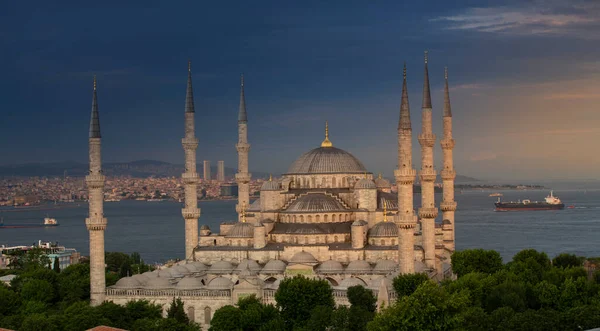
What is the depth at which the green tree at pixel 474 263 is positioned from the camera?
34.3 m

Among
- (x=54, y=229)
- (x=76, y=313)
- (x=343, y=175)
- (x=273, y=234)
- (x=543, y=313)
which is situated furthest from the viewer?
(x=54, y=229)

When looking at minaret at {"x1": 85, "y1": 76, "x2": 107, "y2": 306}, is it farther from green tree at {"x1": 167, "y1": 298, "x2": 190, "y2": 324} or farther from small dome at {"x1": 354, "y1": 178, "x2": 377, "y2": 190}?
small dome at {"x1": 354, "y1": 178, "x2": 377, "y2": 190}

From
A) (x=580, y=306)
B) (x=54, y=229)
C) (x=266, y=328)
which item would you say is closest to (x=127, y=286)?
(x=266, y=328)

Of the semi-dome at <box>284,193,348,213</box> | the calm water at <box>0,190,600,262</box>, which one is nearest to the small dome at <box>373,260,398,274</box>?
the semi-dome at <box>284,193,348,213</box>

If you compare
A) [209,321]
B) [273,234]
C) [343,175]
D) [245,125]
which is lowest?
[209,321]

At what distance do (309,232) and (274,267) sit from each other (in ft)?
8.12

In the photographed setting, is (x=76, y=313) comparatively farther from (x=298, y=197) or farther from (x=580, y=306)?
(x=580, y=306)

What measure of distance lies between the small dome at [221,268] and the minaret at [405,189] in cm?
750

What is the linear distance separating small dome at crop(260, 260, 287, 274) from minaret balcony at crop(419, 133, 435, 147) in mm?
7416

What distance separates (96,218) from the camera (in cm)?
3191

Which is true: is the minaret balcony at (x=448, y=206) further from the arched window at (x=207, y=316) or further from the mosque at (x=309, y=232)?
the arched window at (x=207, y=316)

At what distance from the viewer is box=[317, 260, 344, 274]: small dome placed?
33031 millimetres

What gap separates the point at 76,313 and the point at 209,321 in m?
4.98

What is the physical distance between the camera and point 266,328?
1045 inches
